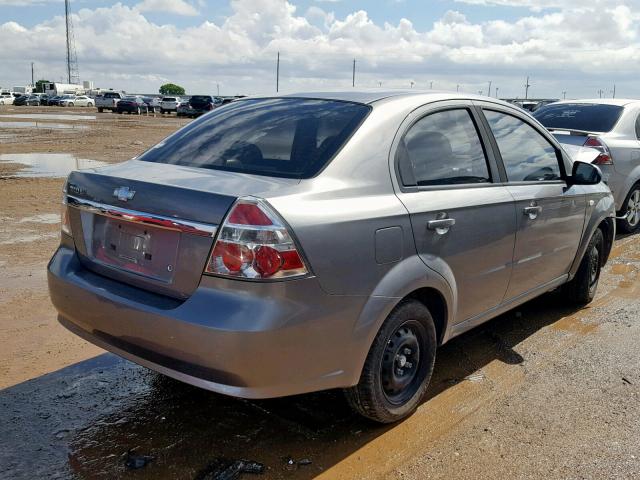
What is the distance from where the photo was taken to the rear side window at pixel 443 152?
3420 millimetres

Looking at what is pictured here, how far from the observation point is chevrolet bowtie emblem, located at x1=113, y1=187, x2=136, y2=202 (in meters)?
2.98

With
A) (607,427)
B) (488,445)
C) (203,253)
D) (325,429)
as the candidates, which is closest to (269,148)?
(203,253)

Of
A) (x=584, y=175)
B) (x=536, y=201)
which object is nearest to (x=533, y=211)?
(x=536, y=201)

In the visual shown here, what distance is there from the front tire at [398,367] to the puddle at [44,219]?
624 centimetres

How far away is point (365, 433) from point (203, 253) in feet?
4.56

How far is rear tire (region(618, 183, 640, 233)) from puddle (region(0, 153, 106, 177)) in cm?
935

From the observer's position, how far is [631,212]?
29.2 feet

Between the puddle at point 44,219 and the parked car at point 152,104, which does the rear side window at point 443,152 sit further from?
the parked car at point 152,104

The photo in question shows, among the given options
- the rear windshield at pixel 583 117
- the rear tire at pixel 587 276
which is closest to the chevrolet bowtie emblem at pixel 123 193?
the rear tire at pixel 587 276

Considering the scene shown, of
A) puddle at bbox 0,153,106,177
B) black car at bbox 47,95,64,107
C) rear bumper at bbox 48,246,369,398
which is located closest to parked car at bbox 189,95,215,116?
black car at bbox 47,95,64,107

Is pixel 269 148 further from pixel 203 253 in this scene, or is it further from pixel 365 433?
pixel 365 433

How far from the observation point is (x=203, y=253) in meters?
2.73

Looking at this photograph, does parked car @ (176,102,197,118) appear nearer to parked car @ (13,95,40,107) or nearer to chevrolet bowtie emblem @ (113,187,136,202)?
parked car @ (13,95,40,107)

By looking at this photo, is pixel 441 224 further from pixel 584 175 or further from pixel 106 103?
pixel 106 103
